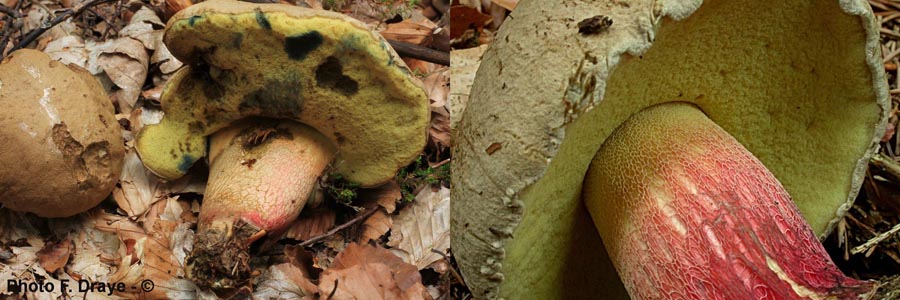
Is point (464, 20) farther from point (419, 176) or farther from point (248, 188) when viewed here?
point (248, 188)

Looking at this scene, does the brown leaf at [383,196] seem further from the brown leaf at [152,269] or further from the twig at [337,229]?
the brown leaf at [152,269]

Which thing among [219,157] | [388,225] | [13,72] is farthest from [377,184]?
[13,72]

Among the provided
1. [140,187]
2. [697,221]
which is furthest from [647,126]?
[140,187]

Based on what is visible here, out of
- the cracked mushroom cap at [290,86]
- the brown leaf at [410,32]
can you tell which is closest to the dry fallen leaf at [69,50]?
the cracked mushroom cap at [290,86]

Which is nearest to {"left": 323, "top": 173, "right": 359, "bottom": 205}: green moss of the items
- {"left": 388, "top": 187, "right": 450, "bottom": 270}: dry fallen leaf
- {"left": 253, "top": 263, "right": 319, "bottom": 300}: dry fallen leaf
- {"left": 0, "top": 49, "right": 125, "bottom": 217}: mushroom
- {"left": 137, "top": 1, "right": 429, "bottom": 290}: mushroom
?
{"left": 137, "top": 1, "right": 429, "bottom": 290}: mushroom

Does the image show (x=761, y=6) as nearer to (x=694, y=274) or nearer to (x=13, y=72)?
(x=694, y=274)

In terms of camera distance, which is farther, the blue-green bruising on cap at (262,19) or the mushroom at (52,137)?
the mushroom at (52,137)

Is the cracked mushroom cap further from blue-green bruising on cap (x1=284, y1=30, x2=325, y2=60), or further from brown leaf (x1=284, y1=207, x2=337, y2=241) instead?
brown leaf (x1=284, y1=207, x2=337, y2=241)
